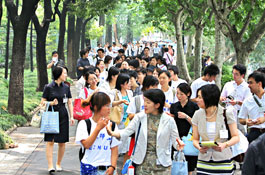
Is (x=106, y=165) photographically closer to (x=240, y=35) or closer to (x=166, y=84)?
(x=166, y=84)

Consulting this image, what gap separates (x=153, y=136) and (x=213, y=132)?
637 mm

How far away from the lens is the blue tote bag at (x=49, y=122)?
28.4 ft

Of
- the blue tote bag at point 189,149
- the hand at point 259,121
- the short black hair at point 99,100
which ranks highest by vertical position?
the short black hair at point 99,100

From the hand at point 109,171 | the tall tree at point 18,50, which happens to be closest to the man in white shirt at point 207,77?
the hand at point 109,171

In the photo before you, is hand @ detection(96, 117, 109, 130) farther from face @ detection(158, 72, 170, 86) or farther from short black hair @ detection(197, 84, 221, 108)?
face @ detection(158, 72, 170, 86)

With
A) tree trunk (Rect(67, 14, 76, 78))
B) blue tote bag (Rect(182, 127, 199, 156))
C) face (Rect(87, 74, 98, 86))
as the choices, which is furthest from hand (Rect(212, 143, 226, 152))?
tree trunk (Rect(67, 14, 76, 78))

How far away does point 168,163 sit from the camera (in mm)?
5570

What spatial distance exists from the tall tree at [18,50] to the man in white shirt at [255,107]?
8.91 meters

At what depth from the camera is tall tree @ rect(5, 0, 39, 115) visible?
1473cm

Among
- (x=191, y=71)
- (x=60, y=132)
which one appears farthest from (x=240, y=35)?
(x=191, y=71)

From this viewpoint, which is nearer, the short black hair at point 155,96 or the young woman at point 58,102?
the short black hair at point 155,96

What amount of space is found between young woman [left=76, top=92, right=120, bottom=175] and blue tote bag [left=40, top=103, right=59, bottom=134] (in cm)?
329

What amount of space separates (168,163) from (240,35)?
9406mm

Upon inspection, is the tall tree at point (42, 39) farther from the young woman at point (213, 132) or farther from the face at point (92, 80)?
the young woman at point (213, 132)
